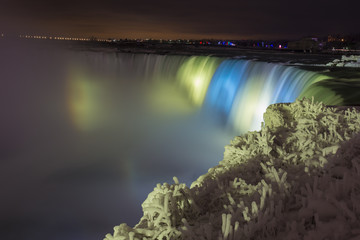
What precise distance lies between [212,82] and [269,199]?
18.9m

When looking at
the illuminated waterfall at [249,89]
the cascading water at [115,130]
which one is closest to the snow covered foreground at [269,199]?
the cascading water at [115,130]

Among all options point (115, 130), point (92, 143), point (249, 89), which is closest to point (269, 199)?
point (249, 89)

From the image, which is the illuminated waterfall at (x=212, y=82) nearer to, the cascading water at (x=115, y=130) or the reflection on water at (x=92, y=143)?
the cascading water at (x=115, y=130)

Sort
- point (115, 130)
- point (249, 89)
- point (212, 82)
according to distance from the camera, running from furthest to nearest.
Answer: point (212, 82), point (115, 130), point (249, 89)

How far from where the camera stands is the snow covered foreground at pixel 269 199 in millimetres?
1466

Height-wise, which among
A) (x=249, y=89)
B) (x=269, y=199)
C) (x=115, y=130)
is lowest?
(x=269, y=199)

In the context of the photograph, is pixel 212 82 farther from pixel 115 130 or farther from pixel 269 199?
pixel 269 199

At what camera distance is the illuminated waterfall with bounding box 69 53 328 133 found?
13.8 meters

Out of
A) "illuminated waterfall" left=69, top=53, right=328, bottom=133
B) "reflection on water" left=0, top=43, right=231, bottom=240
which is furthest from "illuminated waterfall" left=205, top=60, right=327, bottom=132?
"reflection on water" left=0, top=43, right=231, bottom=240

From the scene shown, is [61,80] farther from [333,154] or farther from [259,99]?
[333,154]

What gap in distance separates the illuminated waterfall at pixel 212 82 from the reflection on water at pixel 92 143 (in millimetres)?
195

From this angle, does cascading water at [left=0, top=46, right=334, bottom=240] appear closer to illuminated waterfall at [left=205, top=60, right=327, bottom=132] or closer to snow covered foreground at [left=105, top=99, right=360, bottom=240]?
illuminated waterfall at [left=205, top=60, right=327, bottom=132]

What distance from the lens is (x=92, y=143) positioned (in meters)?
17.3

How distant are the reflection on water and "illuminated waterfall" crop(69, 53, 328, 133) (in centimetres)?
19
